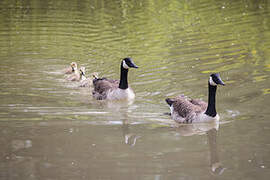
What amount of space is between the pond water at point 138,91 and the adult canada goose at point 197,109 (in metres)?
0.21

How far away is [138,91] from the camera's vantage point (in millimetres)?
12883

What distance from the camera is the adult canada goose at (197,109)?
10.1 m

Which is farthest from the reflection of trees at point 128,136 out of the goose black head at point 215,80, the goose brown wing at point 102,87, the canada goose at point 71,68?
the canada goose at point 71,68

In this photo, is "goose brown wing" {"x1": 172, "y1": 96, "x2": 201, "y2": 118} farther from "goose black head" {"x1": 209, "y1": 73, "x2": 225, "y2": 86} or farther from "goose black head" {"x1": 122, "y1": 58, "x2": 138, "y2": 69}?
"goose black head" {"x1": 122, "y1": 58, "x2": 138, "y2": 69}

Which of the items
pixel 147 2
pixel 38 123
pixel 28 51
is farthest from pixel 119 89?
pixel 147 2

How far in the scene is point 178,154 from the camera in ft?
27.2

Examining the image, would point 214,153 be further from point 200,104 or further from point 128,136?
point 200,104

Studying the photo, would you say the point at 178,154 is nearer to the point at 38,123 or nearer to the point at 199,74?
the point at 38,123

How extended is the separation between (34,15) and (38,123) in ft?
46.5

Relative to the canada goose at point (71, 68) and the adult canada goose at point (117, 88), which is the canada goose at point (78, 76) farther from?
the adult canada goose at point (117, 88)

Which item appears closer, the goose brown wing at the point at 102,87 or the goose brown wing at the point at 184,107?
the goose brown wing at the point at 184,107

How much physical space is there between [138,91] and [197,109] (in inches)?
112

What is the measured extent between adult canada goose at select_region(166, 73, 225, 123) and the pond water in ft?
0.68

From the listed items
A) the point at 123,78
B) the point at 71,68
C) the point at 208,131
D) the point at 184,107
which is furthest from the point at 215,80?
the point at 71,68
